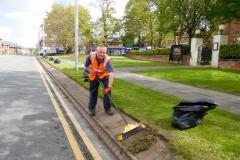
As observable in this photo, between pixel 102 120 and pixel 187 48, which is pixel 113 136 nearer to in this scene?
pixel 102 120

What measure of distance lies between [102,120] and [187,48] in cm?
2466

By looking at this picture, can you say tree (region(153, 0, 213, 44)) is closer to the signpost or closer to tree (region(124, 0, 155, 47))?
the signpost

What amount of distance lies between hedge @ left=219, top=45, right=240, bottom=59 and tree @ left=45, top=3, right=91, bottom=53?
47426 mm

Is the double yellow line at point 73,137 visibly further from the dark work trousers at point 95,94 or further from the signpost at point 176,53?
the signpost at point 176,53

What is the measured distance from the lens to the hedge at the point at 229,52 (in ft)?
78.2

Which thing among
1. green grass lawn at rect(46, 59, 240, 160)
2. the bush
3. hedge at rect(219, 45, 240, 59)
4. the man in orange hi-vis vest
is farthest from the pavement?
the bush

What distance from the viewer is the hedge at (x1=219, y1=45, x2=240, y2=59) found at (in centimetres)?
2384

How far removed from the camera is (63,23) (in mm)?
77875

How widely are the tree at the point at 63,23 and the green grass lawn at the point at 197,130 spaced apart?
61549 mm

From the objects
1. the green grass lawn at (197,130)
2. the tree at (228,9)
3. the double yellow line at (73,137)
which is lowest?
the double yellow line at (73,137)

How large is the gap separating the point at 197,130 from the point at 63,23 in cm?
7491

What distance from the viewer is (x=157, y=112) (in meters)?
7.99

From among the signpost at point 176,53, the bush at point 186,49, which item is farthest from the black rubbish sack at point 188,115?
the bush at point 186,49

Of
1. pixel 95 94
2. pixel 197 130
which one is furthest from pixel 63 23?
pixel 197 130
